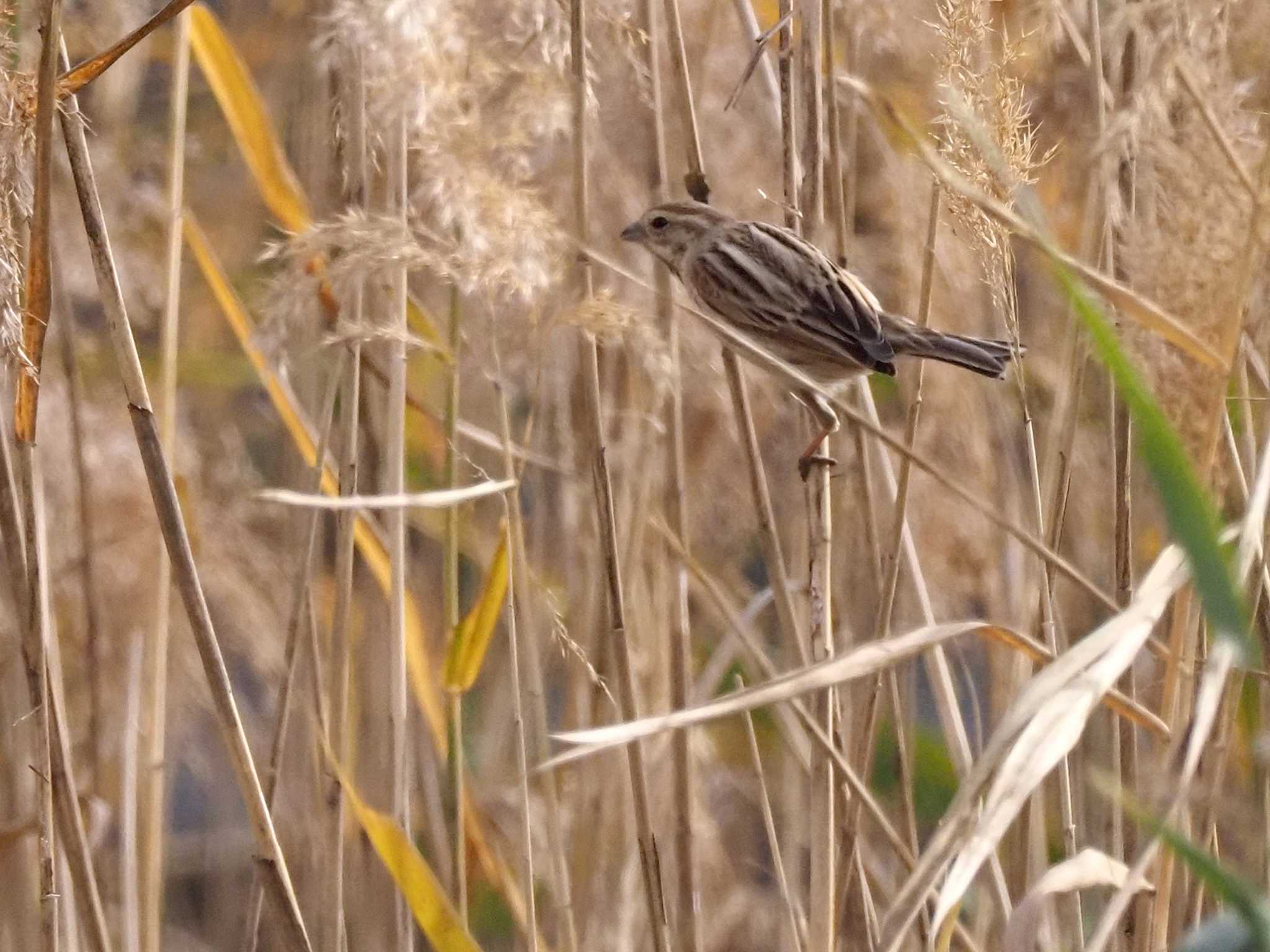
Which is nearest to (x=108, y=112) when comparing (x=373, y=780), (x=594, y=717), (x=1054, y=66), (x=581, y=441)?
(x=581, y=441)

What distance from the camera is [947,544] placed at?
2689 millimetres

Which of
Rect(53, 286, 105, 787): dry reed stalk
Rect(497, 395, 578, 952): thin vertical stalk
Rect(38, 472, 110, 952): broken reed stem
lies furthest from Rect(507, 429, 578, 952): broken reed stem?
Rect(53, 286, 105, 787): dry reed stalk

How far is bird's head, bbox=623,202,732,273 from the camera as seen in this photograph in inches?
93.0

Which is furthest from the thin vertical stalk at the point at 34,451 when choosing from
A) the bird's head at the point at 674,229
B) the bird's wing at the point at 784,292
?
the bird's wing at the point at 784,292

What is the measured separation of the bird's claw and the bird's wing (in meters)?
0.23

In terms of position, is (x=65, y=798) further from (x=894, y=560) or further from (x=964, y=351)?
(x=964, y=351)

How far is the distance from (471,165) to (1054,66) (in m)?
1.17

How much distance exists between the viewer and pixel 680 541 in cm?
190

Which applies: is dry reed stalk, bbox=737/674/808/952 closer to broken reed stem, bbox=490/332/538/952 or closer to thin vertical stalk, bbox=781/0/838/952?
thin vertical stalk, bbox=781/0/838/952

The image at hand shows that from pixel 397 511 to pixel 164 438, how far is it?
12.7 inches

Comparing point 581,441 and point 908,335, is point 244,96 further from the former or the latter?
point 908,335

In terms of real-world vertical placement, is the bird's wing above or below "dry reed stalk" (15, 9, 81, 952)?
above

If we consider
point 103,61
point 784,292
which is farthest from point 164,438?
point 784,292

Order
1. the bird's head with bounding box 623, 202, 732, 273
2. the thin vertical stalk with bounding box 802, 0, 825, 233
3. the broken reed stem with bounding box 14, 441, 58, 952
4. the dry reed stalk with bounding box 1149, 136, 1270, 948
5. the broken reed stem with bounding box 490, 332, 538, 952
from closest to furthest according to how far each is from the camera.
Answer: the dry reed stalk with bounding box 1149, 136, 1270, 948
the broken reed stem with bounding box 14, 441, 58, 952
the broken reed stem with bounding box 490, 332, 538, 952
the thin vertical stalk with bounding box 802, 0, 825, 233
the bird's head with bounding box 623, 202, 732, 273
